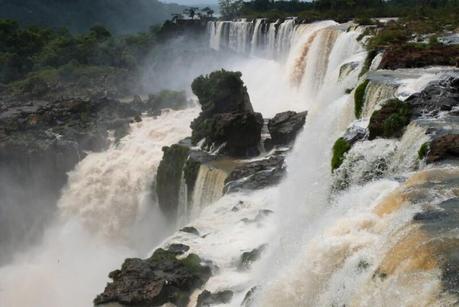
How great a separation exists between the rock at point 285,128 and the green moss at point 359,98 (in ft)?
23.5

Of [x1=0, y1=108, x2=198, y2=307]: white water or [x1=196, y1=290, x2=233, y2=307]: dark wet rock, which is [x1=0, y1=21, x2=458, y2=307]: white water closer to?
[x1=0, y1=108, x2=198, y2=307]: white water

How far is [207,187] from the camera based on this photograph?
69.7ft

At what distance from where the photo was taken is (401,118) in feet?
42.4

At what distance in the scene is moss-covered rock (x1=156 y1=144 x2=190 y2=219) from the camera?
23.8 meters

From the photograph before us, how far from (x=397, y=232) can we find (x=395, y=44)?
45.1 ft

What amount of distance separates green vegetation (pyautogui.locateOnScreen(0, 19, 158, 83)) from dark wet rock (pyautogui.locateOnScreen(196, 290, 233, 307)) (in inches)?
1516

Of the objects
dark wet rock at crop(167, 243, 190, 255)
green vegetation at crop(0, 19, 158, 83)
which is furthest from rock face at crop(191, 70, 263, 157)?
green vegetation at crop(0, 19, 158, 83)

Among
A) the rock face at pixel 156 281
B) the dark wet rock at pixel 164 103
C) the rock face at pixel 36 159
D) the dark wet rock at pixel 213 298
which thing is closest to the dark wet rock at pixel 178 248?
the rock face at pixel 156 281

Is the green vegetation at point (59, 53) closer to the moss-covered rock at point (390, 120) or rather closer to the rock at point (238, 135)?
the rock at point (238, 135)

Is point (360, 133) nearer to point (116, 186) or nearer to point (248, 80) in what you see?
point (116, 186)

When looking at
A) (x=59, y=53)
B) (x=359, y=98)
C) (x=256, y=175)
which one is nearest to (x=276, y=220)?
(x=256, y=175)

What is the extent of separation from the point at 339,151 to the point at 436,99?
280cm

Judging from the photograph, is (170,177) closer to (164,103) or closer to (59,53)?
(164,103)

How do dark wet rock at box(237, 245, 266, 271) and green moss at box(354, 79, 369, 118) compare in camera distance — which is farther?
green moss at box(354, 79, 369, 118)
